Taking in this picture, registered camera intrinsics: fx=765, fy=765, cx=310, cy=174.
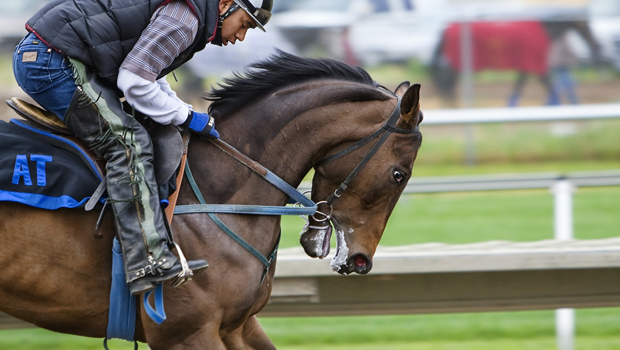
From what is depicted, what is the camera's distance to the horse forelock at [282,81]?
10.7ft

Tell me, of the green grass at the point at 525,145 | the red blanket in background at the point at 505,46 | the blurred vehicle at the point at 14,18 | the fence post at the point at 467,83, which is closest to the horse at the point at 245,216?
the green grass at the point at 525,145

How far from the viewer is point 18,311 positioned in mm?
3027

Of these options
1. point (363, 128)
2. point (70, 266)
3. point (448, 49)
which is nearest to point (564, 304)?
point (363, 128)

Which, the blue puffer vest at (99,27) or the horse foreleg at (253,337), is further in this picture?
the horse foreleg at (253,337)

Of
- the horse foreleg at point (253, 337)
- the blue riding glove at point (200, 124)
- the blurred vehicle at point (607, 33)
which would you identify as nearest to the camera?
the blue riding glove at point (200, 124)

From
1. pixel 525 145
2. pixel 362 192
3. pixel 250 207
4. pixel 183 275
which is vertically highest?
pixel 525 145

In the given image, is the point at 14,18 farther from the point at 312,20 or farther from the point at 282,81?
the point at 282,81

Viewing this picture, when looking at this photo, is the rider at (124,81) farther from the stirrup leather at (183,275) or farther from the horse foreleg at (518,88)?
the horse foreleg at (518,88)

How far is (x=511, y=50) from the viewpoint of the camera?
12.0 metres

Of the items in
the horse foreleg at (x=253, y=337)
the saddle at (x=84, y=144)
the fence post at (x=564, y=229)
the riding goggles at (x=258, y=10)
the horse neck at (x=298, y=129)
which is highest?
the fence post at (x=564, y=229)

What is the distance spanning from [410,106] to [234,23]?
0.80 metres

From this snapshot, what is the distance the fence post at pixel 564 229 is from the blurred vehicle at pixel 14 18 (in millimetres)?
9602

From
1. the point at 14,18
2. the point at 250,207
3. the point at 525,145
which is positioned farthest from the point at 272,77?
the point at 14,18

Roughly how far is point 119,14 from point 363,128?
1.08 meters
